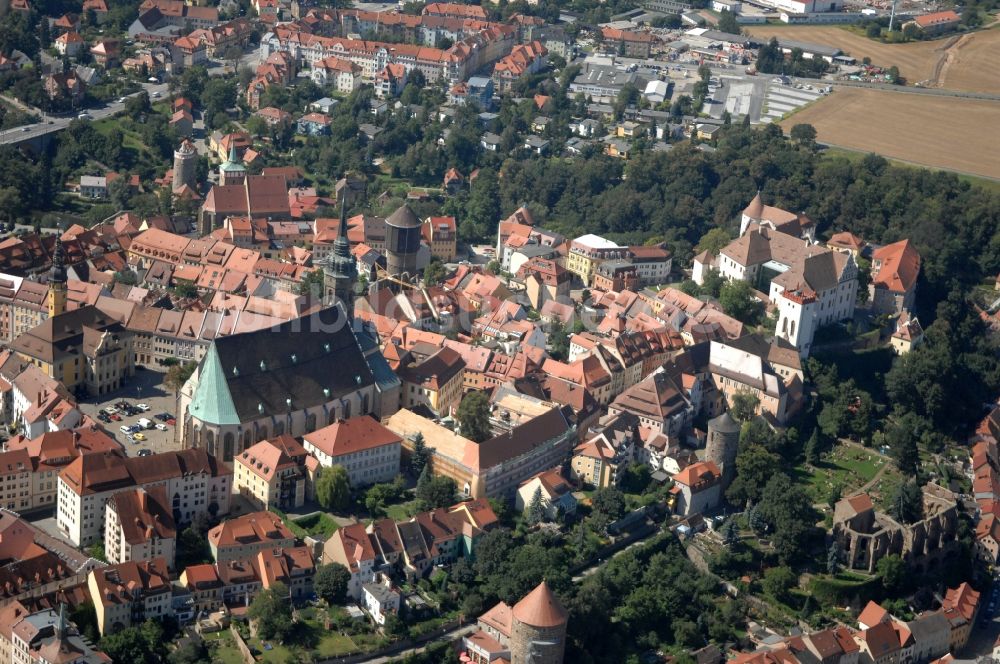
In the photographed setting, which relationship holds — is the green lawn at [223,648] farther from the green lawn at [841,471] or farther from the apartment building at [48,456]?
the green lawn at [841,471]

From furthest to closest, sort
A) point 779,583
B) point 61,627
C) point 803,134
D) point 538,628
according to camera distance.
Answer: point 803,134 < point 779,583 < point 538,628 < point 61,627

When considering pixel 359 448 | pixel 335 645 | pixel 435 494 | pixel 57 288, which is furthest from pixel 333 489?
pixel 57 288

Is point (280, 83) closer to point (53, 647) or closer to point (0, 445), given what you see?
point (0, 445)

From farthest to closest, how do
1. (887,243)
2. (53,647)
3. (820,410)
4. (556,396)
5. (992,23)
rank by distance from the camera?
(992,23), (887,243), (820,410), (556,396), (53,647)

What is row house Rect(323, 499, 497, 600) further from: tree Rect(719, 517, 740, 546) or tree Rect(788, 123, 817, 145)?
tree Rect(788, 123, 817, 145)

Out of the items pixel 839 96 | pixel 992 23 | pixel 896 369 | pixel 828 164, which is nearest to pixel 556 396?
pixel 896 369

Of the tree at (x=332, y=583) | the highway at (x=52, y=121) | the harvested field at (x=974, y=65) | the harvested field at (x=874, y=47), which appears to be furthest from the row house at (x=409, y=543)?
the harvested field at (x=874, y=47)

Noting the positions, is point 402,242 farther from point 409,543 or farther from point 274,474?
point 409,543
